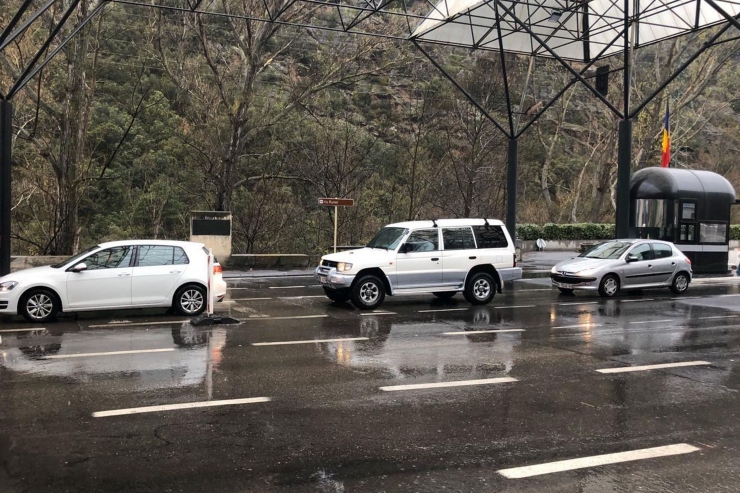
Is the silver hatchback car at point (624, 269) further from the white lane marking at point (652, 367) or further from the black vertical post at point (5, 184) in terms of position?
the black vertical post at point (5, 184)

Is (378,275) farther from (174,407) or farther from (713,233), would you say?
(713,233)

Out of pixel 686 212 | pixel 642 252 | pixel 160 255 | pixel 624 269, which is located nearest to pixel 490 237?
pixel 624 269

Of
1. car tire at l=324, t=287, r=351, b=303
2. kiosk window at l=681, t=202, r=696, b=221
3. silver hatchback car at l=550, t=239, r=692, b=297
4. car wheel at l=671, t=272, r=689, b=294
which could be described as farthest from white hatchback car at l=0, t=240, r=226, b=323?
kiosk window at l=681, t=202, r=696, b=221

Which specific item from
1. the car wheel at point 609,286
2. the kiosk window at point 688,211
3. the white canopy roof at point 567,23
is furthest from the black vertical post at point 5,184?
the kiosk window at point 688,211

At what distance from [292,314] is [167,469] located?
8.65 meters

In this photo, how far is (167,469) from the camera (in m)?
5.06

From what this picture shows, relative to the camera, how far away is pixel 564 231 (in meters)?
36.9

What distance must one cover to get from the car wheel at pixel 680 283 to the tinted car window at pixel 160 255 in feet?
44.3

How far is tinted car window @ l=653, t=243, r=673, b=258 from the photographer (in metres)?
18.6

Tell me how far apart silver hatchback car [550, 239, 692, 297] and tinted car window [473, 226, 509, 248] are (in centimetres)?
301

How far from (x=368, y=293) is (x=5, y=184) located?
9.43 metres

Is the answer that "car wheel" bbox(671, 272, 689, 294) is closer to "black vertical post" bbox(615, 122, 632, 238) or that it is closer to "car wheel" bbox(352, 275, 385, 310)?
"black vertical post" bbox(615, 122, 632, 238)

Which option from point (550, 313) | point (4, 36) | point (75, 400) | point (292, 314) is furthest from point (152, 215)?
point (75, 400)

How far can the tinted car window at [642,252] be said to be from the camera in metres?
18.2
